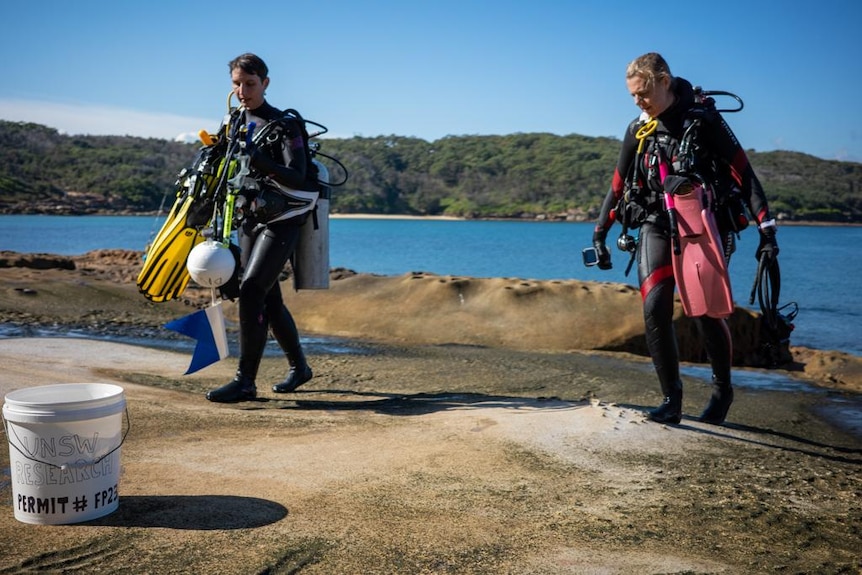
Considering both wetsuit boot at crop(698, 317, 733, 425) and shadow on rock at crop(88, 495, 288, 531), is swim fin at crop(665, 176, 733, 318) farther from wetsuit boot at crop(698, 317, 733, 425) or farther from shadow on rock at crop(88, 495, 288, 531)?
shadow on rock at crop(88, 495, 288, 531)

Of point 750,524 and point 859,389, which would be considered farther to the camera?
point 859,389

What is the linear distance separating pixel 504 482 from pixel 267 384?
294cm

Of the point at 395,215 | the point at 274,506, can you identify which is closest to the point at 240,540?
the point at 274,506

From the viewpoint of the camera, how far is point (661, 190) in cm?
532

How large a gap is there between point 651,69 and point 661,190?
25.0 inches

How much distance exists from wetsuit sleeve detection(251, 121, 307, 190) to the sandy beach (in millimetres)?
1333

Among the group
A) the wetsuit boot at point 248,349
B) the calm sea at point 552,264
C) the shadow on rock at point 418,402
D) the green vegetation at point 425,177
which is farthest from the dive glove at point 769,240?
the green vegetation at point 425,177

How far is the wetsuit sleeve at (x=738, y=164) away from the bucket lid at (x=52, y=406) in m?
3.32

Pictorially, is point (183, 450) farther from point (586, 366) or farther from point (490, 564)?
point (586, 366)

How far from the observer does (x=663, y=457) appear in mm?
4766

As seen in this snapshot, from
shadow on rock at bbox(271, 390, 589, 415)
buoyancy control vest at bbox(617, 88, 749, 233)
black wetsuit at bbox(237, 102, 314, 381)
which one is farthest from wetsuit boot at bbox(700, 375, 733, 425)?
black wetsuit at bbox(237, 102, 314, 381)

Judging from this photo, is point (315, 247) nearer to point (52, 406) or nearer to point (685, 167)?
point (685, 167)

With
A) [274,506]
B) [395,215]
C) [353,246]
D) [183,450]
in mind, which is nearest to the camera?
[274,506]

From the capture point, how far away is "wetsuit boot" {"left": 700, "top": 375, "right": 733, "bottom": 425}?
554cm
